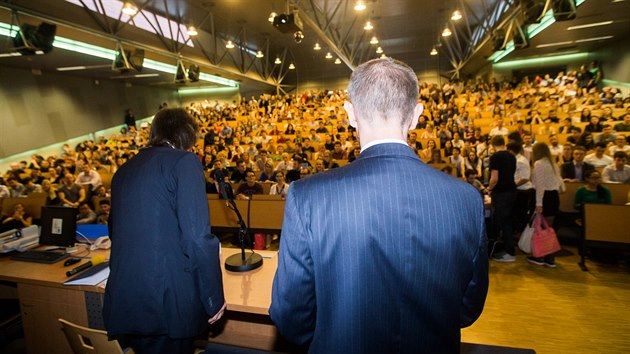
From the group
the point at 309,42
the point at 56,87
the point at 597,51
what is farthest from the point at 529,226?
the point at 56,87

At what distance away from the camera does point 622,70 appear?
12305 millimetres

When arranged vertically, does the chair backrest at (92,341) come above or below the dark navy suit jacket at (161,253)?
→ below

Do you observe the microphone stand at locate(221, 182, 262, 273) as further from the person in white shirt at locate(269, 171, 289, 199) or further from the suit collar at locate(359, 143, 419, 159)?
the person in white shirt at locate(269, 171, 289, 199)

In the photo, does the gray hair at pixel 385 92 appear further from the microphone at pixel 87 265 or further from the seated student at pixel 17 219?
the seated student at pixel 17 219

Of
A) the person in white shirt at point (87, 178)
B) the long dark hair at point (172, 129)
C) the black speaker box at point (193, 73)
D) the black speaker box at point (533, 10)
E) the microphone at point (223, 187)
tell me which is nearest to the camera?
the long dark hair at point (172, 129)

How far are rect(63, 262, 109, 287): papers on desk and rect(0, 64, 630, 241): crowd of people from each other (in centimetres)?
318

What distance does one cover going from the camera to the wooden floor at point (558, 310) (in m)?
2.54

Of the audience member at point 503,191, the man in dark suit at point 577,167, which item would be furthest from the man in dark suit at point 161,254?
the man in dark suit at point 577,167

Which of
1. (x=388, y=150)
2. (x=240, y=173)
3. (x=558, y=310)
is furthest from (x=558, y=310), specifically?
(x=240, y=173)

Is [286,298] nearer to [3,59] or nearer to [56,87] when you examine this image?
[3,59]

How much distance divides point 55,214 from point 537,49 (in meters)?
17.1

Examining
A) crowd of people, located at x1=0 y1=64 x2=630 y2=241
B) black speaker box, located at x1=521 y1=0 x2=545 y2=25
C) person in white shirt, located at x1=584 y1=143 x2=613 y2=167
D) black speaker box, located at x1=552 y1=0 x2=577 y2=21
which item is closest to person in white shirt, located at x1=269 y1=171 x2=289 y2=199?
crowd of people, located at x1=0 y1=64 x2=630 y2=241

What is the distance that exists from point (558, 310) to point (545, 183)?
5.36ft

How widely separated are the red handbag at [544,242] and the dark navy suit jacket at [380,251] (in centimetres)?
378
